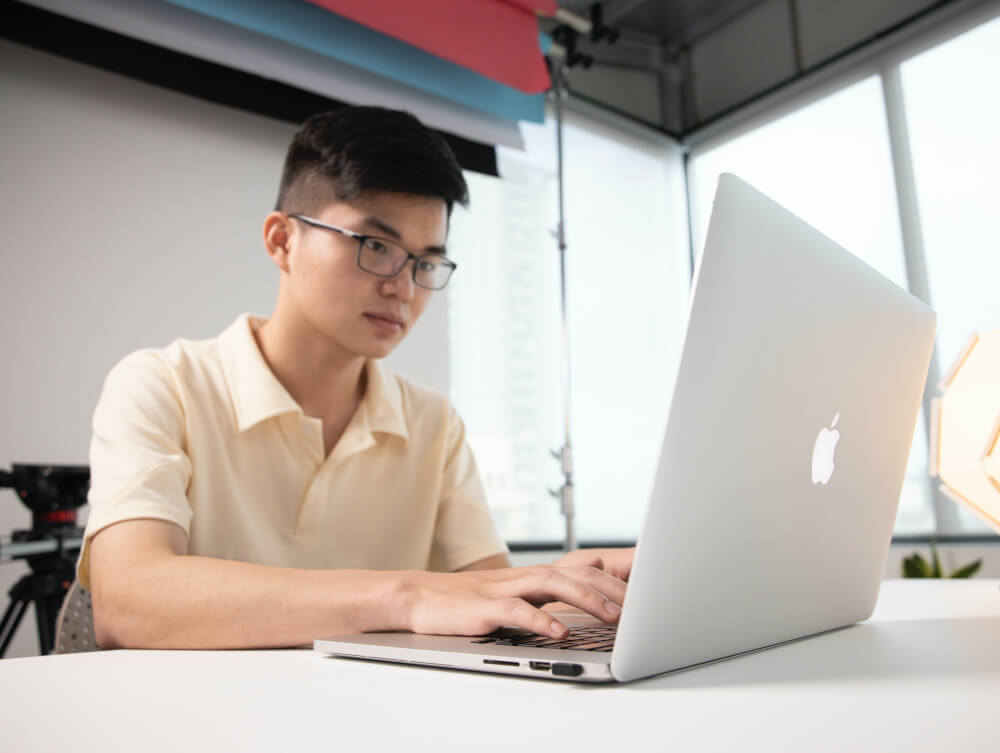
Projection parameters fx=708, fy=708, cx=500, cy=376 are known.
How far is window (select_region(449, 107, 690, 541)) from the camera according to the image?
257 centimetres

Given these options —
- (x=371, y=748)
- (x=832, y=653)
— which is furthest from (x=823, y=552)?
(x=371, y=748)

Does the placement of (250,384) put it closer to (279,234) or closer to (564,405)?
(279,234)

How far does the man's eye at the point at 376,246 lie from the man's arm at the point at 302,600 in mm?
519

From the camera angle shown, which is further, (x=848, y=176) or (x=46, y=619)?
(x=848, y=176)

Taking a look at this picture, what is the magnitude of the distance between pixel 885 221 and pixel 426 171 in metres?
2.23

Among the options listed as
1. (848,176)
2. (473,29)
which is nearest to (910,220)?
(848,176)

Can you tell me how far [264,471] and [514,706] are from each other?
766 millimetres

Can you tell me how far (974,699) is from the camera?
1.12 ft

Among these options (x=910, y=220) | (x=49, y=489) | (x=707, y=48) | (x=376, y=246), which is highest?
(x=707, y=48)

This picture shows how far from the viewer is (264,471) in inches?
40.3

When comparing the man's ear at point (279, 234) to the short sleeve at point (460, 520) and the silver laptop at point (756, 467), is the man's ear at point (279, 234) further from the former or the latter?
the silver laptop at point (756, 467)

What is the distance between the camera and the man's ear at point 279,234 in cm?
114

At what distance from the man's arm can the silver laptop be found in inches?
0.7

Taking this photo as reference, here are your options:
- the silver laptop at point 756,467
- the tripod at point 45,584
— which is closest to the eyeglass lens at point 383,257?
the silver laptop at point 756,467
